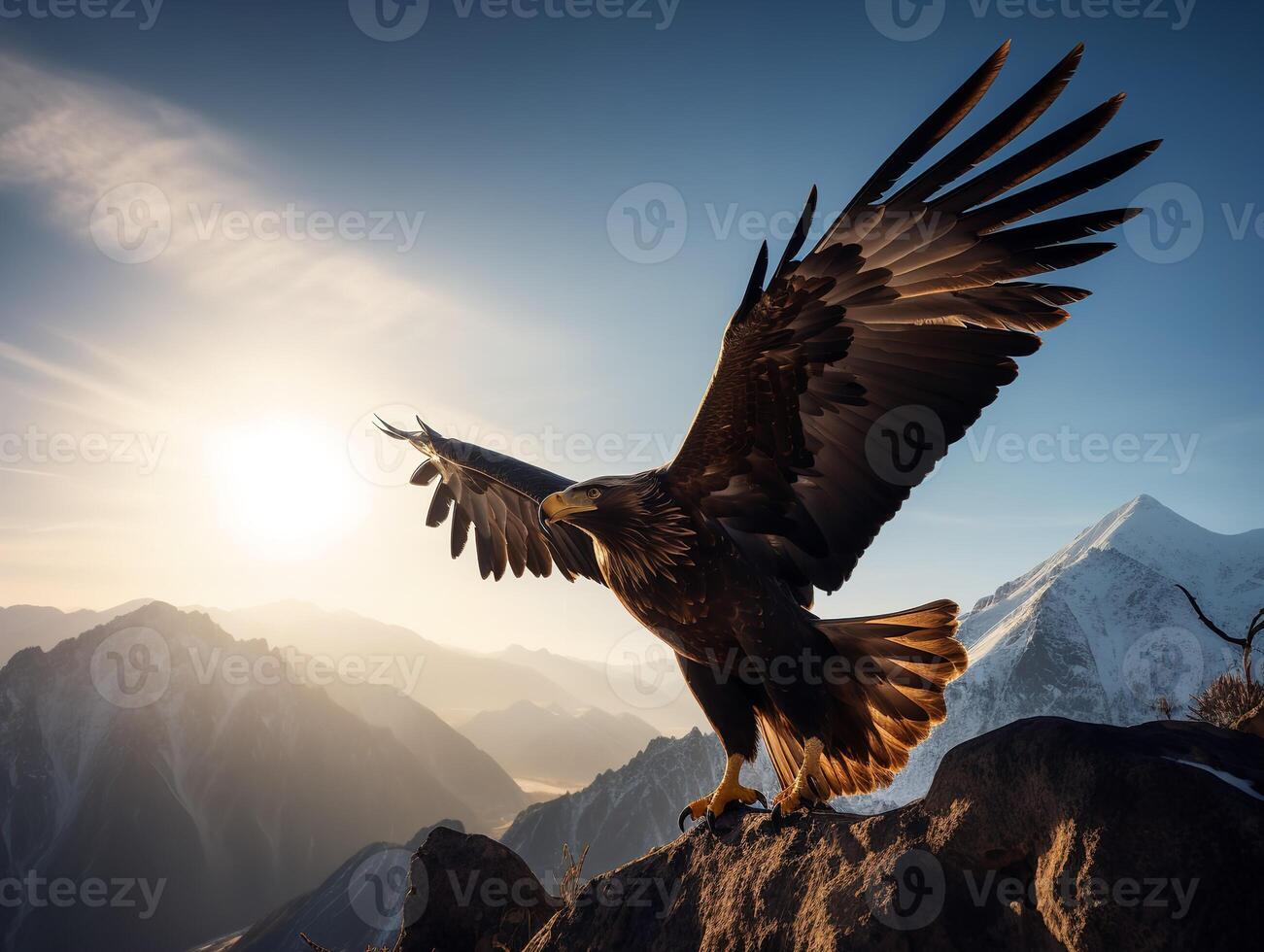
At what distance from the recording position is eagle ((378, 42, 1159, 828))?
355 centimetres

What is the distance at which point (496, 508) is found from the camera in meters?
7.32

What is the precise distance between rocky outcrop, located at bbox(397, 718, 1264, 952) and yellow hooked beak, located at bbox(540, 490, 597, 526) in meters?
2.16

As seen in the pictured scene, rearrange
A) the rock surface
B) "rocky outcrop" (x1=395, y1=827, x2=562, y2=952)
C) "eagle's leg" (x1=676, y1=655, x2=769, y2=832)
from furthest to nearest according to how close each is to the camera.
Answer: "rocky outcrop" (x1=395, y1=827, x2=562, y2=952) < "eagle's leg" (x1=676, y1=655, x2=769, y2=832) < the rock surface

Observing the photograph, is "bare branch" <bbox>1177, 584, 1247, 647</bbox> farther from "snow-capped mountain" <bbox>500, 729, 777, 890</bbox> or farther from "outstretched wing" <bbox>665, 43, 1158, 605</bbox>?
"snow-capped mountain" <bbox>500, 729, 777, 890</bbox>

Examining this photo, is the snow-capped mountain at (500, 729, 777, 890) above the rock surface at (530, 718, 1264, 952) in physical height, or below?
below

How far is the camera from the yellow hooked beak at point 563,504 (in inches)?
180

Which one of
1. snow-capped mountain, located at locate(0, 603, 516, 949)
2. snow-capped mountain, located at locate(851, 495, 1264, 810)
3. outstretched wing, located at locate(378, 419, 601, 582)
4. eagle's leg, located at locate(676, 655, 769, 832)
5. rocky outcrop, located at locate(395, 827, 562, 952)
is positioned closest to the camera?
eagle's leg, located at locate(676, 655, 769, 832)

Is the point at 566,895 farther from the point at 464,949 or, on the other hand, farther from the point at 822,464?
the point at 822,464

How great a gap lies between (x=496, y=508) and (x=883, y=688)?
14.7ft

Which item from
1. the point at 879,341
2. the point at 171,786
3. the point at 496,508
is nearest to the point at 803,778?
the point at 879,341

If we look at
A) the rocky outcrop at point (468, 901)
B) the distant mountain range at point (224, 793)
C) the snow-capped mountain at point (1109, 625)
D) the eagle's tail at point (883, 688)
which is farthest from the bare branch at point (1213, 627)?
the snow-capped mountain at point (1109, 625)

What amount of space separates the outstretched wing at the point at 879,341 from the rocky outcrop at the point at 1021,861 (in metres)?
1.63

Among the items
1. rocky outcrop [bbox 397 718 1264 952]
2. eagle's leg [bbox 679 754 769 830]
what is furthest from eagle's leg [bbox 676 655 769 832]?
rocky outcrop [bbox 397 718 1264 952]

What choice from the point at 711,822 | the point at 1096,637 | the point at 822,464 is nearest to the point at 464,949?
the point at 711,822
